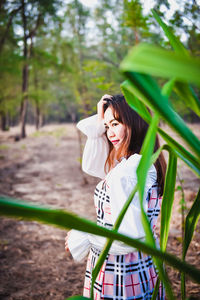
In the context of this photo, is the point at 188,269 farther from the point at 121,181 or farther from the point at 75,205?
the point at 75,205

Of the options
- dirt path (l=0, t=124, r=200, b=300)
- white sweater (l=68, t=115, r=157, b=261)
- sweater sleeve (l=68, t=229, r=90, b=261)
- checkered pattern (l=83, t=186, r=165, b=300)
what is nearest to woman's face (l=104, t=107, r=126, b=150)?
white sweater (l=68, t=115, r=157, b=261)

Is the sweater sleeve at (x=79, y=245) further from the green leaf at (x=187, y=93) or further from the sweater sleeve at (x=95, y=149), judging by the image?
the green leaf at (x=187, y=93)

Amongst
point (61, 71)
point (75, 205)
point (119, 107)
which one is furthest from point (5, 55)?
point (119, 107)

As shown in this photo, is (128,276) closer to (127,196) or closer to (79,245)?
(79,245)

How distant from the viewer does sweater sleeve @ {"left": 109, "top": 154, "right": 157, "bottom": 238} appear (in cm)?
74

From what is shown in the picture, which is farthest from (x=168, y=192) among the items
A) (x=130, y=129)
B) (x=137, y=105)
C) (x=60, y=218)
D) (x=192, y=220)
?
(x=130, y=129)

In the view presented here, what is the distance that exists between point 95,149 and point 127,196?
63 cm

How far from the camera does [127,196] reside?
0.79 m

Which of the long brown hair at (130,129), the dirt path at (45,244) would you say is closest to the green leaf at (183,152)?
the long brown hair at (130,129)

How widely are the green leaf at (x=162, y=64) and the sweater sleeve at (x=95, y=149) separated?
1159 millimetres

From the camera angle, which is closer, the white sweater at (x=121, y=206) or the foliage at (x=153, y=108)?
the foliage at (x=153, y=108)

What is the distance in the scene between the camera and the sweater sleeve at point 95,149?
4.49 feet

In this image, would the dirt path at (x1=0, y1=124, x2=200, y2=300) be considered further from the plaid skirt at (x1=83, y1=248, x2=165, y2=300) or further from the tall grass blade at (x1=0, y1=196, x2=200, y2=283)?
the tall grass blade at (x1=0, y1=196, x2=200, y2=283)

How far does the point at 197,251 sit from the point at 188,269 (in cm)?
227
